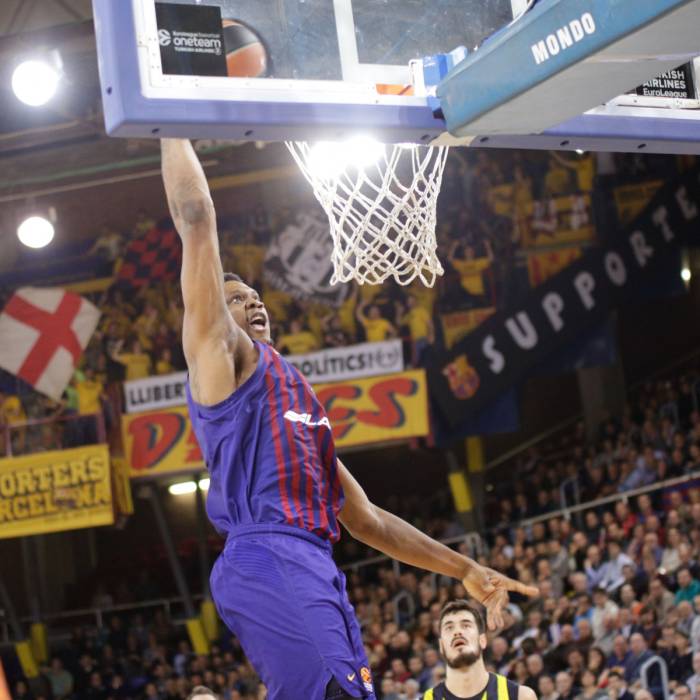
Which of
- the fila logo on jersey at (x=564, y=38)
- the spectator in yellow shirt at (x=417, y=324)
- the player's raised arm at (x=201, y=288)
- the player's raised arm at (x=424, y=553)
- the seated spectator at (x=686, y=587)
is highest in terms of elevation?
the spectator in yellow shirt at (x=417, y=324)

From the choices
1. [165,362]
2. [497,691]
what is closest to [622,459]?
[165,362]

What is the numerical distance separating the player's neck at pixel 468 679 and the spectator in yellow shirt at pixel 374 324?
11.6 m

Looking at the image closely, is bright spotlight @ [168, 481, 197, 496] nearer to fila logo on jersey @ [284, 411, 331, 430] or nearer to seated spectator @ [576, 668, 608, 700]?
seated spectator @ [576, 668, 608, 700]

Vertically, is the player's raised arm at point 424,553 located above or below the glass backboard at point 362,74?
below

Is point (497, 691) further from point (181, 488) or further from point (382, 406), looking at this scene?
point (181, 488)

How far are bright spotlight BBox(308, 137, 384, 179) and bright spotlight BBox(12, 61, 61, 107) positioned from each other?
9.01 meters

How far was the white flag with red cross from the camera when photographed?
1898cm

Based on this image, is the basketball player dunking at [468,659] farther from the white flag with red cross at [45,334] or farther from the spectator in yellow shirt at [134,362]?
the white flag with red cross at [45,334]

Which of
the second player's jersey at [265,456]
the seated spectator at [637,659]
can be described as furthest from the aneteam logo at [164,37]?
the seated spectator at [637,659]

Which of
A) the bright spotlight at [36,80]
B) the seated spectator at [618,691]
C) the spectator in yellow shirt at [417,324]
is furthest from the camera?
the spectator in yellow shirt at [417,324]

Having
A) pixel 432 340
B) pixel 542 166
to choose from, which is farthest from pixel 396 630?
pixel 542 166

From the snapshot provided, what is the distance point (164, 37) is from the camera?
13.7 feet

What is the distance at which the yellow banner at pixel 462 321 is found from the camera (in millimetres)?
18484

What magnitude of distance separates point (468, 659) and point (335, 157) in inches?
93.2
